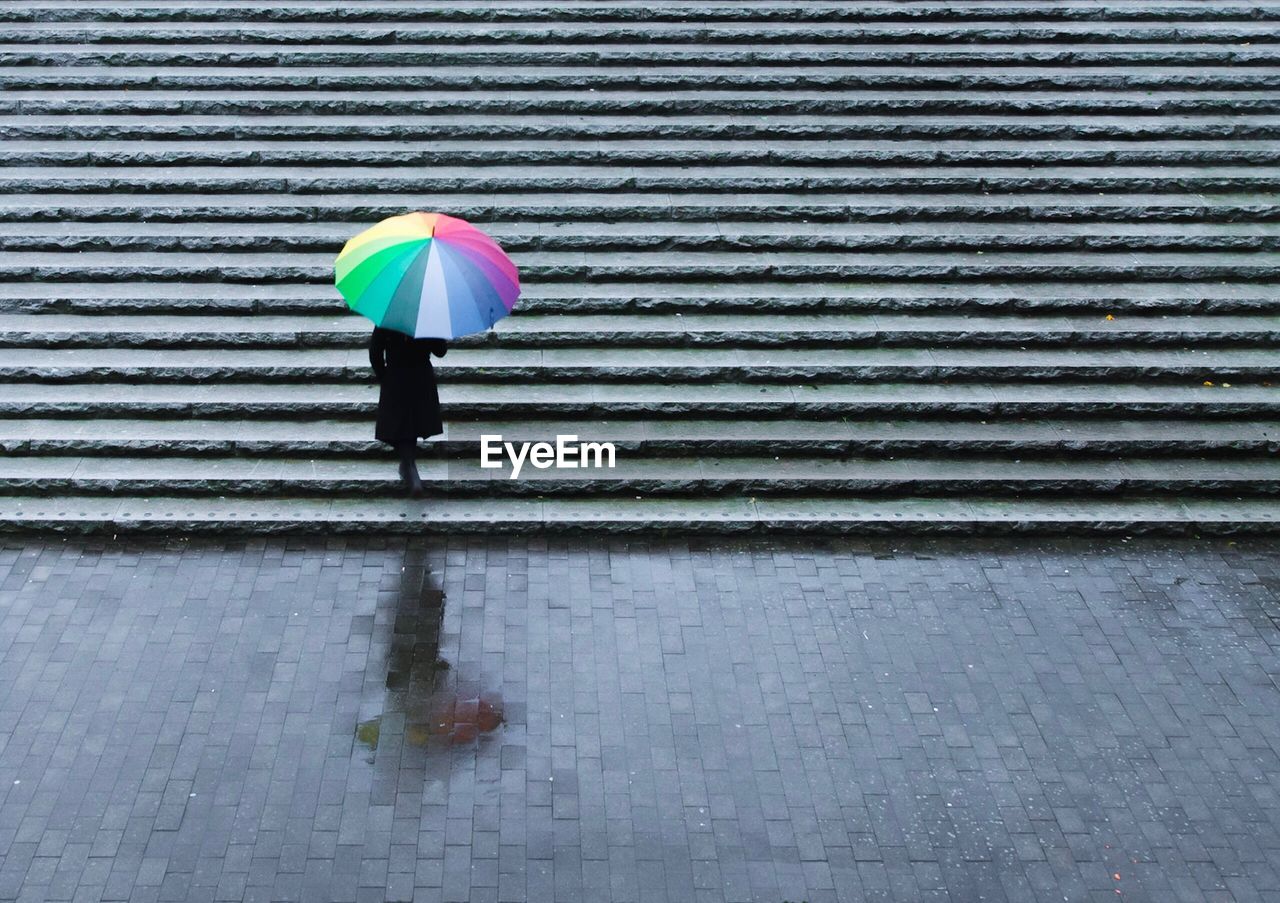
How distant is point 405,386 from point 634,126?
392 cm

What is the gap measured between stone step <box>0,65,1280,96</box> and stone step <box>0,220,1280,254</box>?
1.69 meters

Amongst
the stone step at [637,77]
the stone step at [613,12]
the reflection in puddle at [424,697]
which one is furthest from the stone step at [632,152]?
the reflection in puddle at [424,697]

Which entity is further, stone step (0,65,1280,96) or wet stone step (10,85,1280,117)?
stone step (0,65,1280,96)

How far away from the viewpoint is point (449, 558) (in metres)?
8.46

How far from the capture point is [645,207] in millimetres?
10406

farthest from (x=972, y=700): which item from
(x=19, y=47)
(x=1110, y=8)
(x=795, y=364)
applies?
(x=19, y=47)

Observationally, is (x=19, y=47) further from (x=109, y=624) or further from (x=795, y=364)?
(x=795, y=364)

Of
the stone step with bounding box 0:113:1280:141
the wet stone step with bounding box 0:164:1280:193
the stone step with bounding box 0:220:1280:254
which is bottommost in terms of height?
the stone step with bounding box 0:220:1280:254

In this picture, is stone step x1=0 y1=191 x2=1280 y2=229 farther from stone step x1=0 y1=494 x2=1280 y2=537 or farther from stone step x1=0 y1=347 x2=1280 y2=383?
stone step x1=0 y1=494 x2=1280 y2=537

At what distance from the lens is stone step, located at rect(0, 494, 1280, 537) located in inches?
337

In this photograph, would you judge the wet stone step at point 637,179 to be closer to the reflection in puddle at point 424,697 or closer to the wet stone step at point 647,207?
the wet stone step at point 647,207

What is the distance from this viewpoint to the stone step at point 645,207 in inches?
405

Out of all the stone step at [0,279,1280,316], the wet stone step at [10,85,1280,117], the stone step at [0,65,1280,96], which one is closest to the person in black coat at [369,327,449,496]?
the stone step at [0,279,1280,316]

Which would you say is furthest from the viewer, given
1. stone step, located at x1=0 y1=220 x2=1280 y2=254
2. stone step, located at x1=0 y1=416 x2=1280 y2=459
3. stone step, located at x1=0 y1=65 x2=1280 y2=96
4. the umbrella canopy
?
stone step, located at x1=0 y1=65 x2=1280 y2=96
